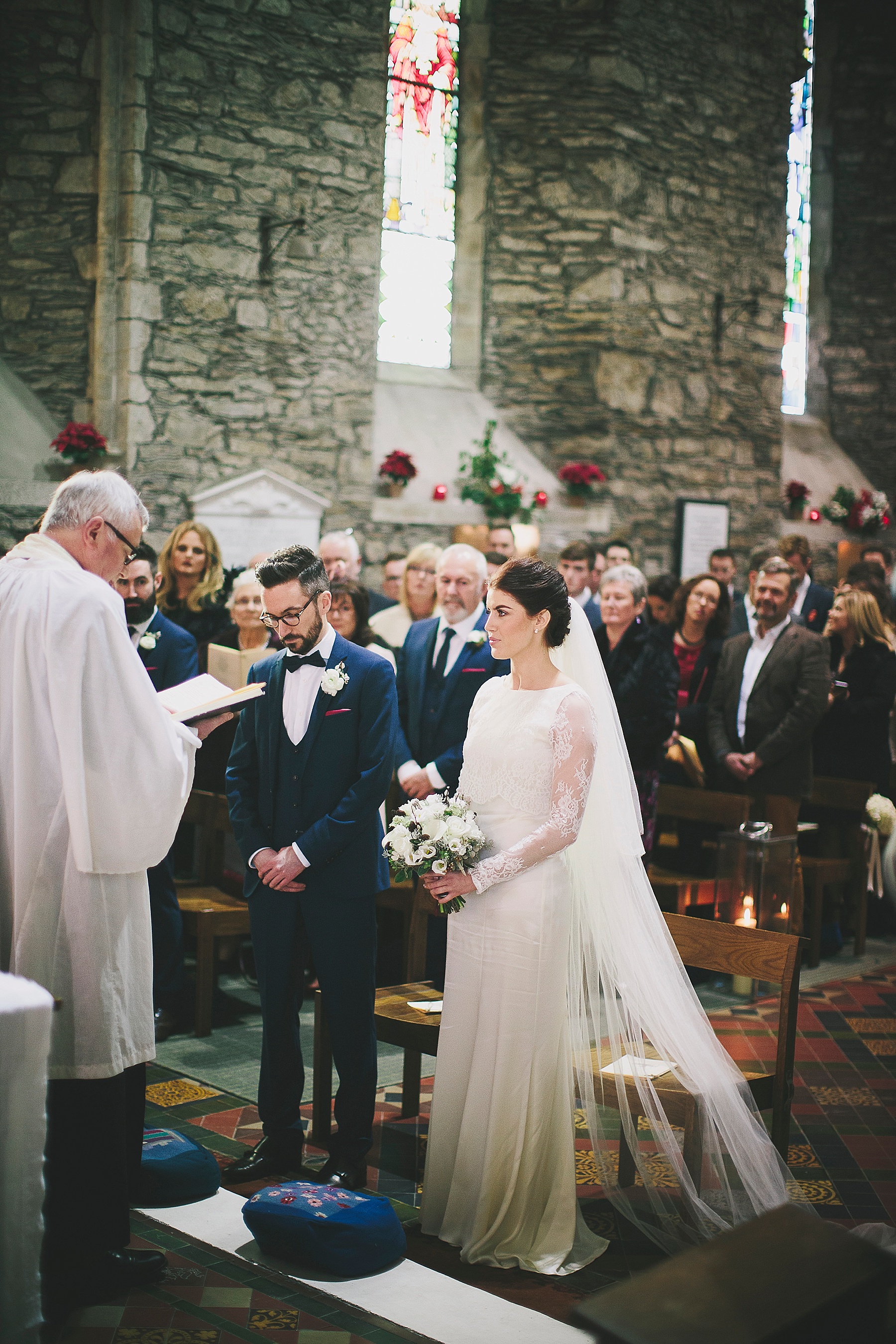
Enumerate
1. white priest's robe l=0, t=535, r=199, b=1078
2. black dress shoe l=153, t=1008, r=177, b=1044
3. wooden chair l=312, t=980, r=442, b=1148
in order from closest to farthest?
white priest's robe l=0, t=535, r=199, b=1078
wooden chair l=312, t=980, r=442, b=1148
black dress shoe l=153, t=1008, r=177, b=1044

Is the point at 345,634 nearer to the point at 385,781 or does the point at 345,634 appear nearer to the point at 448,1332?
the point at 385,781

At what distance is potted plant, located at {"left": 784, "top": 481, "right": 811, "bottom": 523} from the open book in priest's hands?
981cm

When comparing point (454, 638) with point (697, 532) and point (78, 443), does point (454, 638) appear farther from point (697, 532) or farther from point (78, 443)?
point (697, 532)

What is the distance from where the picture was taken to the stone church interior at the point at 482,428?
3018 mm

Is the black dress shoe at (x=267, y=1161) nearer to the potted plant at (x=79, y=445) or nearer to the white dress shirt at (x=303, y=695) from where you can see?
the white dress shirt at (x=303, y=695)

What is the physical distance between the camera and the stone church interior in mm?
3018

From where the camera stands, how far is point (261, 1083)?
11.6ft

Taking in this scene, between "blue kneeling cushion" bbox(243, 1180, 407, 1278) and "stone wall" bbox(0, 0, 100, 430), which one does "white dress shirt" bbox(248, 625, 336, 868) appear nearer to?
"blue kneeling cushion" bbox(243, 1180, 407, 1278)


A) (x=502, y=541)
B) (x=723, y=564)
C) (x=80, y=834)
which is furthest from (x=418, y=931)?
(x=723, y=564)

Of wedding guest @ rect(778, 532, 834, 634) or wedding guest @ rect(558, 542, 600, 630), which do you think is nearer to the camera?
wedding guest @ rect(558, 542, 600, 630)

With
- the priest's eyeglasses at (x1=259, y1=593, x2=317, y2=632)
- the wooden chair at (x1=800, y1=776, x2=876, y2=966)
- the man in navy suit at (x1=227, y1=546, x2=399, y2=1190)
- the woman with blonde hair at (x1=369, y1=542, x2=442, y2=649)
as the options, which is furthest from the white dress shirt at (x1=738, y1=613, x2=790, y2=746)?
the priest's eyeglasses at (x1=259, y1=593, x2=317, y2=632)

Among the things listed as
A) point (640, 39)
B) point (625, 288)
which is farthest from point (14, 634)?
point (640, 39)

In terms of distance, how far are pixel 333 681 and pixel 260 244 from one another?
6789 mm

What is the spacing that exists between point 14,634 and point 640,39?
9.83 metres
